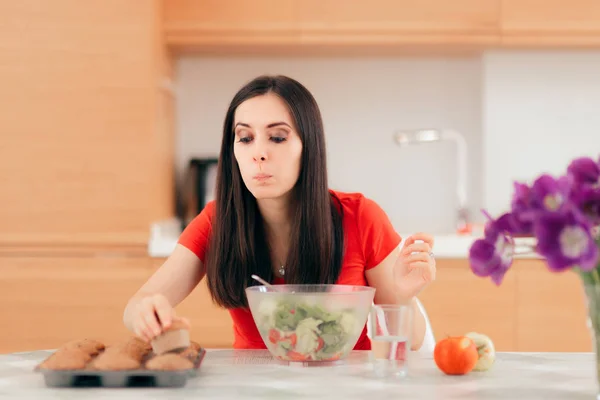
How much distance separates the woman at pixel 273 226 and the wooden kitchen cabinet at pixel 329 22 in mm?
1429

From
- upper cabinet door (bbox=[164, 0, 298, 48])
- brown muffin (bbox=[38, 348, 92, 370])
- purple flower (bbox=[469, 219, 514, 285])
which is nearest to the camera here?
purple flower (bbox=[469, 219, 514, 285])

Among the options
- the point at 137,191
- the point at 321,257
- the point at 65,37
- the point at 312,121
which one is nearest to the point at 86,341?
the point at 321,257

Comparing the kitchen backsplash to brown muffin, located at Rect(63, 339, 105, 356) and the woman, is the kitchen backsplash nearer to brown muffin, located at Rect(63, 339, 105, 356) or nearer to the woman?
the woman

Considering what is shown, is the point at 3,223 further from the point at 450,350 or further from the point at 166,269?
the point at 450,350

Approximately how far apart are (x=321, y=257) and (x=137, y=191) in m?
1.43

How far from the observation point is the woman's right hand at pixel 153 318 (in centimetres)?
133

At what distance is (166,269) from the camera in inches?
73.2

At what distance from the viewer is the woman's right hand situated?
4.37ft

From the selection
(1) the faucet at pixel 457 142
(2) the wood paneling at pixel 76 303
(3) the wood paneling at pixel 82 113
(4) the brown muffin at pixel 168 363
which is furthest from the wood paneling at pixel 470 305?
(4) the brown muffin at pixel 168 363

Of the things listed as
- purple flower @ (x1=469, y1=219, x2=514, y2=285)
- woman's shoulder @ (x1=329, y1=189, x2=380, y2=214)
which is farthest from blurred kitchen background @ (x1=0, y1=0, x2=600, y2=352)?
purple flower @ (x1=469, y1=219, x2=514, y2=285)

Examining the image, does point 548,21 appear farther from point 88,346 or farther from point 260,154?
point 88,346

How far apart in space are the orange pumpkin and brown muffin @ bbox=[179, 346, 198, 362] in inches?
14.7

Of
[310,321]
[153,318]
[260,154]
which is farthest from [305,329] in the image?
[260,154]

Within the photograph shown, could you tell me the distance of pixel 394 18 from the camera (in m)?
3.29
